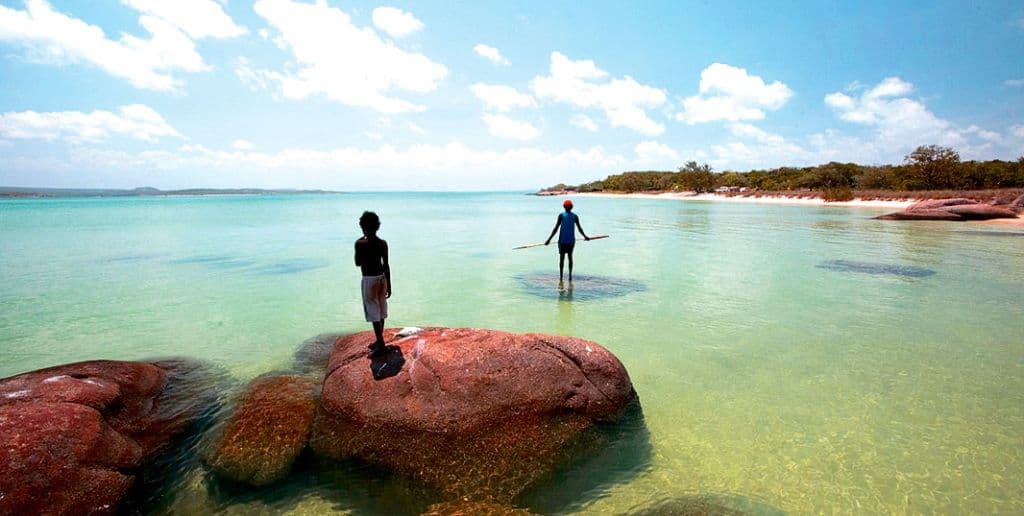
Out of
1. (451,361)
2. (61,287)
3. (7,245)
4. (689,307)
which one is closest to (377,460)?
(451,361)

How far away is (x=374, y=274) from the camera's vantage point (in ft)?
20.7

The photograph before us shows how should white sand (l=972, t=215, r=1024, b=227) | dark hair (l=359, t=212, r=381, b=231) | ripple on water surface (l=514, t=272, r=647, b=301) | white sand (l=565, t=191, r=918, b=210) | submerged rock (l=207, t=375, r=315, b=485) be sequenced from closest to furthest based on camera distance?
1. submerged rock (l=207, t=375, r=315, b=485)
2. dark hair (l=359, t=212, r=381, b=231)
3. ripple on water surface (l=514, t=272, r=647, b=301)
4. white sand (l=972, t=215, r=1024, b=227)
5. white sand (l=565, t=191, r=918, b=210)

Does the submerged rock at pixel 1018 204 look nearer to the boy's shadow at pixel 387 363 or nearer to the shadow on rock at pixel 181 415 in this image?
the boy's shadow at pixel 387 363

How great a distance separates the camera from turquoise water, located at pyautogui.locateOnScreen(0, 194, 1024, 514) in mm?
5117

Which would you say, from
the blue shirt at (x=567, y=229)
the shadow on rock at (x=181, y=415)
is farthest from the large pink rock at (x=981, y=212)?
the shadow on rock at (x=181, y=415)

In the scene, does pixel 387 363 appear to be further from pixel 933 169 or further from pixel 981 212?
pixel 933 169

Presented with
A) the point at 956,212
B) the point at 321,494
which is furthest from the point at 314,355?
the point at 956,212

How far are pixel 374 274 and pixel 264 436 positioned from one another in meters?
2.24

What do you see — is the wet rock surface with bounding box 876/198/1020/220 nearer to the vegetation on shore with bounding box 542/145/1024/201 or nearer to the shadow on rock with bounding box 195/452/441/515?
the vegetation on shore with bounding box 542/145/1024/201

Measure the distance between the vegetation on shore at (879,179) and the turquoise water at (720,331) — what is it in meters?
43.5

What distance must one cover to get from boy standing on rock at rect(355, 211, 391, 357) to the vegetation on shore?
201ft

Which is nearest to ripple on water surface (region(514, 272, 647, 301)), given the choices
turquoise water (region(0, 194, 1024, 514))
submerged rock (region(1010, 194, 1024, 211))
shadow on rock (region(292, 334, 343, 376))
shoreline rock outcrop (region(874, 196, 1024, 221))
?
turquoise water (region(0, 194, 1024, 514))

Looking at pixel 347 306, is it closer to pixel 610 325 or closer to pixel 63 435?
pixel 610 325

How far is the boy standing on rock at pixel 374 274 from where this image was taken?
6.10 m
